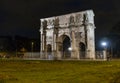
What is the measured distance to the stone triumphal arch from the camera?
59062mm

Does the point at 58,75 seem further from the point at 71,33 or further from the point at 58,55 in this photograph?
the point at 71,33

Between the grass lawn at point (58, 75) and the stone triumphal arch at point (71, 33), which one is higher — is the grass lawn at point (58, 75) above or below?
below

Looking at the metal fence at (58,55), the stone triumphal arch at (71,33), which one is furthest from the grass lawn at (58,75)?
the stone triumphal arch at (71,33)

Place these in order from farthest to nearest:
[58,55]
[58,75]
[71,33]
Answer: [71,33] → [58,55] → [58,75]

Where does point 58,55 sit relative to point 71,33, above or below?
below

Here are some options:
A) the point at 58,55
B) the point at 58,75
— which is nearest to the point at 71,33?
the point at 58,55

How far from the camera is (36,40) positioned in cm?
10638

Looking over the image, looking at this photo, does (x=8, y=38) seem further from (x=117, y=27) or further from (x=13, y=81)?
(x=13, y=81)

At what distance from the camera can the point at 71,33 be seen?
62812mm

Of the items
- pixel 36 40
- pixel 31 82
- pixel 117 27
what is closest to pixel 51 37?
pixel 117 27

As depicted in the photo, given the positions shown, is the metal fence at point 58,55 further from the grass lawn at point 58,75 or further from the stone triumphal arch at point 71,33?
the grass lawn at point 58,75

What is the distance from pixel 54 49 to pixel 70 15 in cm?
995

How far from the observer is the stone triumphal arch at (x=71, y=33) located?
59.1m

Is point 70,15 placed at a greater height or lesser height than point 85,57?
greater
